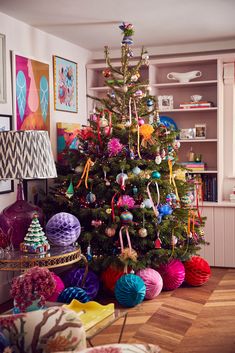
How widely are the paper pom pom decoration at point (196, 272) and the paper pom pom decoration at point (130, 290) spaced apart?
28.4 inches

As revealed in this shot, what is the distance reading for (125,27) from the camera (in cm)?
455

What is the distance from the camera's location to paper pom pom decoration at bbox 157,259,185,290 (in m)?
4.62

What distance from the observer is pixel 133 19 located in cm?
461

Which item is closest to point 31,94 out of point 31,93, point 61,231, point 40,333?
point 31,93

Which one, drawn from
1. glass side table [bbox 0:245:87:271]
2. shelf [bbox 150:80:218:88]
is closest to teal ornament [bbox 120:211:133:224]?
glass side table [bbox 0:245:87:271]

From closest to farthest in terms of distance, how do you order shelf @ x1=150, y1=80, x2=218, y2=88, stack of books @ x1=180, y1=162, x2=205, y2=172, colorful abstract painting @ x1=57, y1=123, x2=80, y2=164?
colorful abstract painting @ x1=57, y1=123, x2=80, y2=164 → shelf @ x1=150, y1=80, x2=218, y2=88 → stack of books @ x1=180, y1=162, x2=205, y2=172

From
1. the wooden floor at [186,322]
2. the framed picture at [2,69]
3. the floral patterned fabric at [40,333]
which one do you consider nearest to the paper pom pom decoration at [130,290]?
the wooden floor at [186,322]

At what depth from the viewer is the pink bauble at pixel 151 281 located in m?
4.38

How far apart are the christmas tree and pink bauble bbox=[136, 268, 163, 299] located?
0.24 feet

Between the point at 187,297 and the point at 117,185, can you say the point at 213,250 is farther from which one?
the point at 117,185

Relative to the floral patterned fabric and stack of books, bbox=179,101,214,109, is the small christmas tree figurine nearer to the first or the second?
the floral patterned fabric

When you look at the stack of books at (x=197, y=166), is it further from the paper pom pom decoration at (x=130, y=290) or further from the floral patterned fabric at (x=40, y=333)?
the floral patterned fabric at (x=40, y=333)

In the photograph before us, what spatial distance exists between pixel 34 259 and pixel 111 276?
42.5 inches

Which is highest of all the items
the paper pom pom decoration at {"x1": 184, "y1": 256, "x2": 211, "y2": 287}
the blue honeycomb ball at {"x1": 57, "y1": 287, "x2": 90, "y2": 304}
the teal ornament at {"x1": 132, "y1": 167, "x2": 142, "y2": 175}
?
the teal ornament at {"x1": 132, "y1": 167, "x2": 142, "y2": 175}
